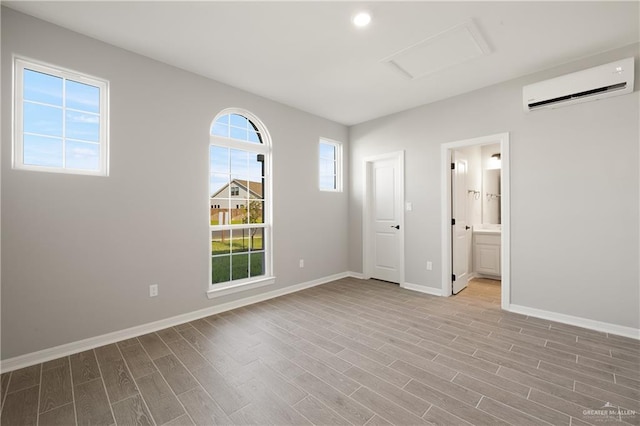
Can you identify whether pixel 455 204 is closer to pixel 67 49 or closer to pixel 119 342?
pixel 119 342

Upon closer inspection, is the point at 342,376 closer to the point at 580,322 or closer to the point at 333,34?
the point at 580,322

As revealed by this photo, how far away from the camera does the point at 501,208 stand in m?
3.66

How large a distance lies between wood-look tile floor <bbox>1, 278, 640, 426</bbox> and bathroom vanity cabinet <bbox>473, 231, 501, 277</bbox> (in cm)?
182

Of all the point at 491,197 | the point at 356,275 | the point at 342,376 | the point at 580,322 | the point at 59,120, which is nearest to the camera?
the point at 342,376

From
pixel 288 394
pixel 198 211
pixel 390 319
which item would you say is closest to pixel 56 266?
pixel 198 211

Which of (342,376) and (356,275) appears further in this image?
(356,275)

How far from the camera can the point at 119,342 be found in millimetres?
2639

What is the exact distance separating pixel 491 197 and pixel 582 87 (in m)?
2.86

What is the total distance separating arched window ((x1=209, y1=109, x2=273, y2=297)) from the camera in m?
3.55

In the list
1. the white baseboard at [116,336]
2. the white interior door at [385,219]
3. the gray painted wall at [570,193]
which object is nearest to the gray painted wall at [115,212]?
the white baseboard at [116,336]

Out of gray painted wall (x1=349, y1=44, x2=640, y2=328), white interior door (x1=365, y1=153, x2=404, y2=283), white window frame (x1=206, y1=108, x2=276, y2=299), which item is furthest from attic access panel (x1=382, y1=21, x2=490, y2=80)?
white window frame (x1=206, y1=108, x2=276, y2=299)

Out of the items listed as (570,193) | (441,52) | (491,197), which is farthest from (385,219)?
(441,52)

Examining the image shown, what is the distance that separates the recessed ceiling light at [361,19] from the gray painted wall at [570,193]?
2.12m

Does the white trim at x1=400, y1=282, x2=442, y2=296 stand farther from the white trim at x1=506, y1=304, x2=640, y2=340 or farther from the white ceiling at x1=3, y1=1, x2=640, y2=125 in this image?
the white ceiling at x1=3, y1=1, x2=640, y2=125
